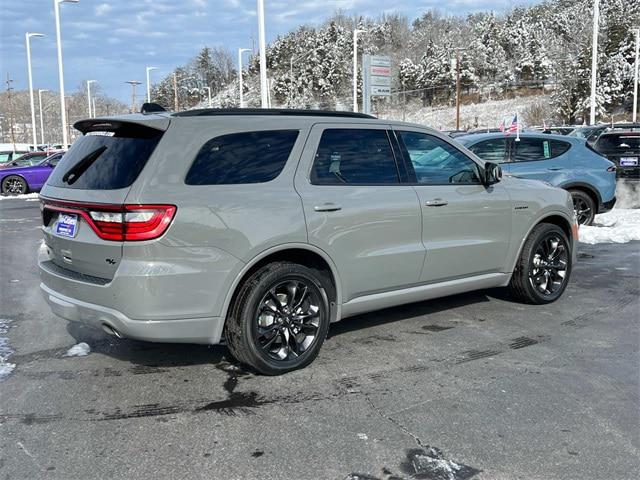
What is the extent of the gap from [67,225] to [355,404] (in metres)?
2.29

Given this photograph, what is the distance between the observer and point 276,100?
98875 millimetres

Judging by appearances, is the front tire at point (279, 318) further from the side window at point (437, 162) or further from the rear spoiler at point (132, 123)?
the side window at point (437, 162)

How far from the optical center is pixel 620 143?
14039mm

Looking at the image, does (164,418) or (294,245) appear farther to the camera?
(294,245)

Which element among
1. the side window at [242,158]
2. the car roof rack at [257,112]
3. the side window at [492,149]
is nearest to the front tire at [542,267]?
the car roof rack at [257,112]

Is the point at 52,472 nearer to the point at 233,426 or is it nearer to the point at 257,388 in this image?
the point at 233,426

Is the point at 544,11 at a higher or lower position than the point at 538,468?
higher

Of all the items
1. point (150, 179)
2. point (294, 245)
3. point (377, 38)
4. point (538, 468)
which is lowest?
point (538, 468)

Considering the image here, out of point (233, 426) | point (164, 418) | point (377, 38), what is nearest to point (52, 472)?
point (164, 418)

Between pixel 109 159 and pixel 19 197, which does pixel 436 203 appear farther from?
pixel 19 197

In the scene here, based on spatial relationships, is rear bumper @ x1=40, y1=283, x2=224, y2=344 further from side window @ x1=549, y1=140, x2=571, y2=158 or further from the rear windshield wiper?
side window @ x1=549, y1=140, x2=571, y2=158

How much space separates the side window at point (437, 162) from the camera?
208 inches

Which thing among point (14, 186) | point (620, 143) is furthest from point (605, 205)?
point (14, 186)

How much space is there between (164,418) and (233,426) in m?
0.45
